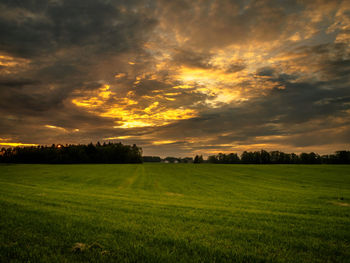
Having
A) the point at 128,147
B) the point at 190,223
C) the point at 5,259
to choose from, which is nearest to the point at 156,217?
the point at 190,223

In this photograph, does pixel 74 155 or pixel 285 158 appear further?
pixel 285 158

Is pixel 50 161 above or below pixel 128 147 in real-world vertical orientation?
below

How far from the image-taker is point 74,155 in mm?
135000

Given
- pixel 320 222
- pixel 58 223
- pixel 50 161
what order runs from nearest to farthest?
1. pixel 58 223
2. pixel 320 222
3. pixel 50 161

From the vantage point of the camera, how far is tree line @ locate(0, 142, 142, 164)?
134 m

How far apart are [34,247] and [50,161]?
14821 cm

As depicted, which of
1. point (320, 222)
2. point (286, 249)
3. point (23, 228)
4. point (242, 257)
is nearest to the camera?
point (242, 257)

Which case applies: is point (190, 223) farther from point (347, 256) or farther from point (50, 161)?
point (50, 161)

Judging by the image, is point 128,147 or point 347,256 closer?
point 347,256

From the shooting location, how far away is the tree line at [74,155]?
13425cm

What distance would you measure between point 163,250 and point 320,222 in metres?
9.33

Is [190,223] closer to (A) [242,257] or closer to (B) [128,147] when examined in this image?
(A) [242,257]

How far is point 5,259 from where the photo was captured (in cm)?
577

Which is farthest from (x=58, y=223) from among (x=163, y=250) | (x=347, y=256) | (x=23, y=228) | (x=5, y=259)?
(x=347, y=256)
